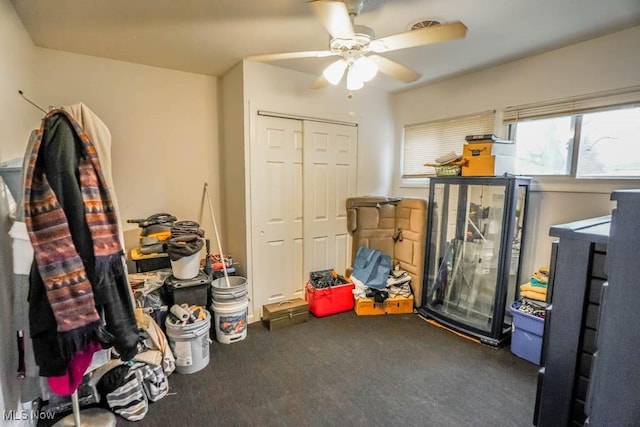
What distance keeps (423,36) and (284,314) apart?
98.6 inches

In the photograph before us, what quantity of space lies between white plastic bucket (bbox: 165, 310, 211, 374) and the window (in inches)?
122

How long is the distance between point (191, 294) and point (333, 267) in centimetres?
159

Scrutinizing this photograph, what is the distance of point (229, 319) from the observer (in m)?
2.65

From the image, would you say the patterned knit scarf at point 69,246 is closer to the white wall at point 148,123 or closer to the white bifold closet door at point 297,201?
the white bifold closet door at point 297,201

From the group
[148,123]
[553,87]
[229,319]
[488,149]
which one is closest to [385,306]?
[229,319]

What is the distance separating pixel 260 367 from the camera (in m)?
2.34

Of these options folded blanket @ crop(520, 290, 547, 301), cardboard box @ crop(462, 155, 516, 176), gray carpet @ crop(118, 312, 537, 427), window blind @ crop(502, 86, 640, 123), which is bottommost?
gray carpet @ crop(118, 312, 537, 427)

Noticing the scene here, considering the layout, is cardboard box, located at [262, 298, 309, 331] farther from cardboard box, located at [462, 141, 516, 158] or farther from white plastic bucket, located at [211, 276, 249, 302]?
cardboard box, located at [462, 141, 516, 158]

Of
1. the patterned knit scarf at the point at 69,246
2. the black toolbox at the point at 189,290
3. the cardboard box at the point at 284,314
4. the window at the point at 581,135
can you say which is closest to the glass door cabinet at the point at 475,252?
the window at the point at 581,135

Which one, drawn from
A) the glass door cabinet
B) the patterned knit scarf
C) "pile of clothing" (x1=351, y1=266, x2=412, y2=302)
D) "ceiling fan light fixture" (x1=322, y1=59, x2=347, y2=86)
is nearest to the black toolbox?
the patterned knit scarf

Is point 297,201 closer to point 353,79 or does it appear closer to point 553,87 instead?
point 353,79

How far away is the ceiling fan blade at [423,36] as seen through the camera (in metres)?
1.50

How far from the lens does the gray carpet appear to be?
185 cm
